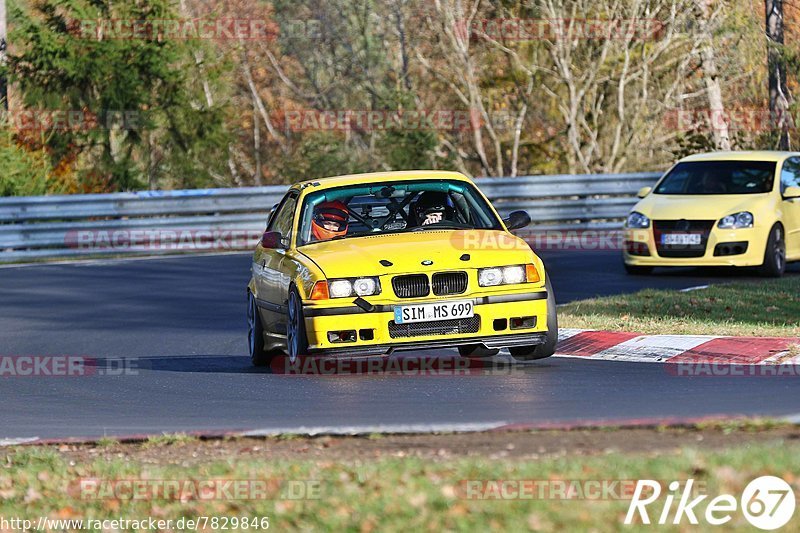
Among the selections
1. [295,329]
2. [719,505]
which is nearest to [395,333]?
[295,329]

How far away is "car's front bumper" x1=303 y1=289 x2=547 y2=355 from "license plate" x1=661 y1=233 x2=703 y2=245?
26.8 ft

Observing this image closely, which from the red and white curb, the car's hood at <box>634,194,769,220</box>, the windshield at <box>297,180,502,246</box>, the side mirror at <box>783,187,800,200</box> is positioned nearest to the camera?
the red and white curb

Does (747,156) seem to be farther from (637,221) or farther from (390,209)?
(390,209)

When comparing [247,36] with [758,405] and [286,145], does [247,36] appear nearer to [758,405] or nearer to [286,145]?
[286,145]

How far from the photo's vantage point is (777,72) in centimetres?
3067

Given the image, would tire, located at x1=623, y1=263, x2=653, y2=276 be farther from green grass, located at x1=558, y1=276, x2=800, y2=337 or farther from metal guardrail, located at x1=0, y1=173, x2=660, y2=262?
metal guardrail, located at x1=0, y1=173, x2=660, y2=262

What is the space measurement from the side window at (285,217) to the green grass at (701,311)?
104 inches

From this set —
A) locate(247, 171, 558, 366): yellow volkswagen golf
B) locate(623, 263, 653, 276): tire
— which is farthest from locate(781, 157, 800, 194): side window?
locate(247, 171, 558, 366): yellow volkswagen golf

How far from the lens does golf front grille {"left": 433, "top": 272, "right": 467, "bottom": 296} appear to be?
10672 millimetres

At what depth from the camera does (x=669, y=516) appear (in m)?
5.68

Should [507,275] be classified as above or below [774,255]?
above

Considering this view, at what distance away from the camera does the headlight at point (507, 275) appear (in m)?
10.7

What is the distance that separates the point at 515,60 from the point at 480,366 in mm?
22200

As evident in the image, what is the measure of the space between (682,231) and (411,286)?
28.3 feet
